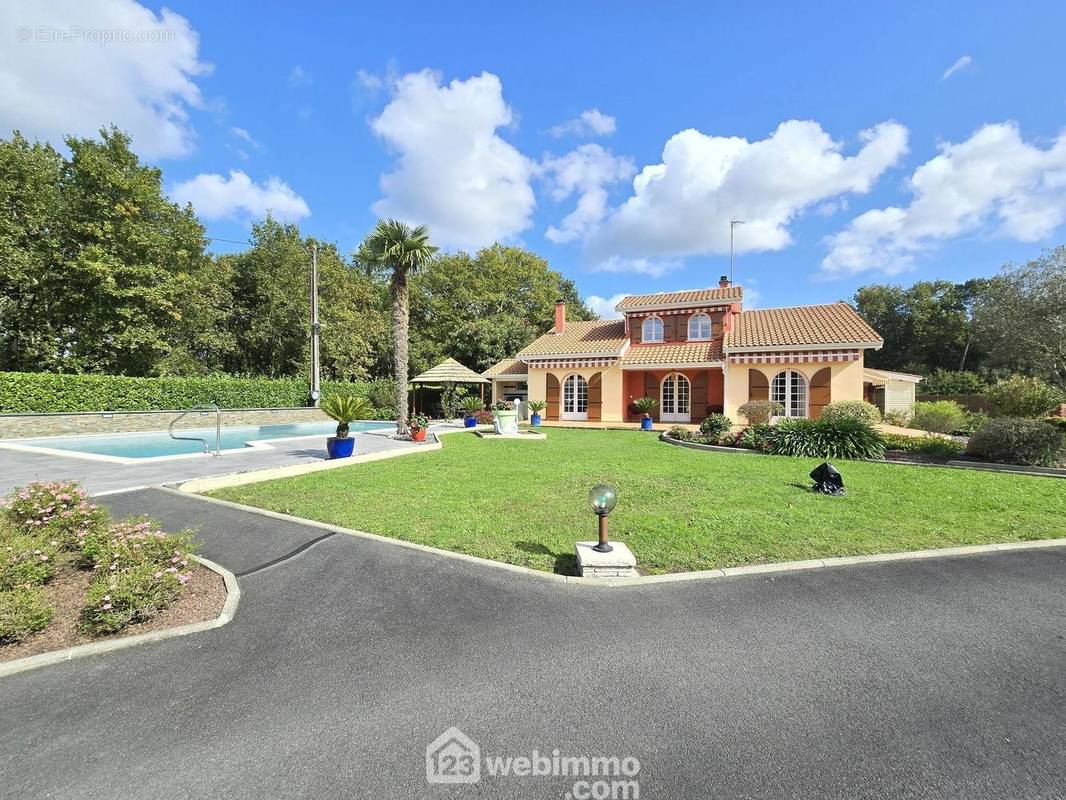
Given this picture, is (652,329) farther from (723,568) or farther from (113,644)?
(113,644)

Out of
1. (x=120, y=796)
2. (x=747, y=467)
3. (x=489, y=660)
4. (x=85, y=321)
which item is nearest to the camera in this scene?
(x=120, y=796)

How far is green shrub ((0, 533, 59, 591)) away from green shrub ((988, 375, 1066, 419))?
27.9m

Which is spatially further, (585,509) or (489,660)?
(585,509)

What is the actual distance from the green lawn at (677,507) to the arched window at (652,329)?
1500 centimetres

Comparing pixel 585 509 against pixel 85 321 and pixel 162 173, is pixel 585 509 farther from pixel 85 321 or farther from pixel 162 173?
pixel 162 173

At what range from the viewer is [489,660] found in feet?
11.3

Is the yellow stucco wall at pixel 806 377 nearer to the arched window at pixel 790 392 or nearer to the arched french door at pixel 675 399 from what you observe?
the arched window at pixel 790 392

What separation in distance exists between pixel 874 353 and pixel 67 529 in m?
64.2

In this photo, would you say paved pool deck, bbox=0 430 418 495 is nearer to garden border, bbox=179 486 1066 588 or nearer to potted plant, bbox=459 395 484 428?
garden border, bbox=179 486 1066 588

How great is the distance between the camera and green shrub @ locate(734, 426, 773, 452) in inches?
561

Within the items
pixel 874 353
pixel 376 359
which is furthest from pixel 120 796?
pixel 874 353

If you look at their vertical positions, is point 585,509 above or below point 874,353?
below

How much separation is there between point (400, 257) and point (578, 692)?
1816 cm

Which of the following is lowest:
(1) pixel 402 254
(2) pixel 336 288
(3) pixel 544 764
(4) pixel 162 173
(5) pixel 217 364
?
(3) pixel 544 764
